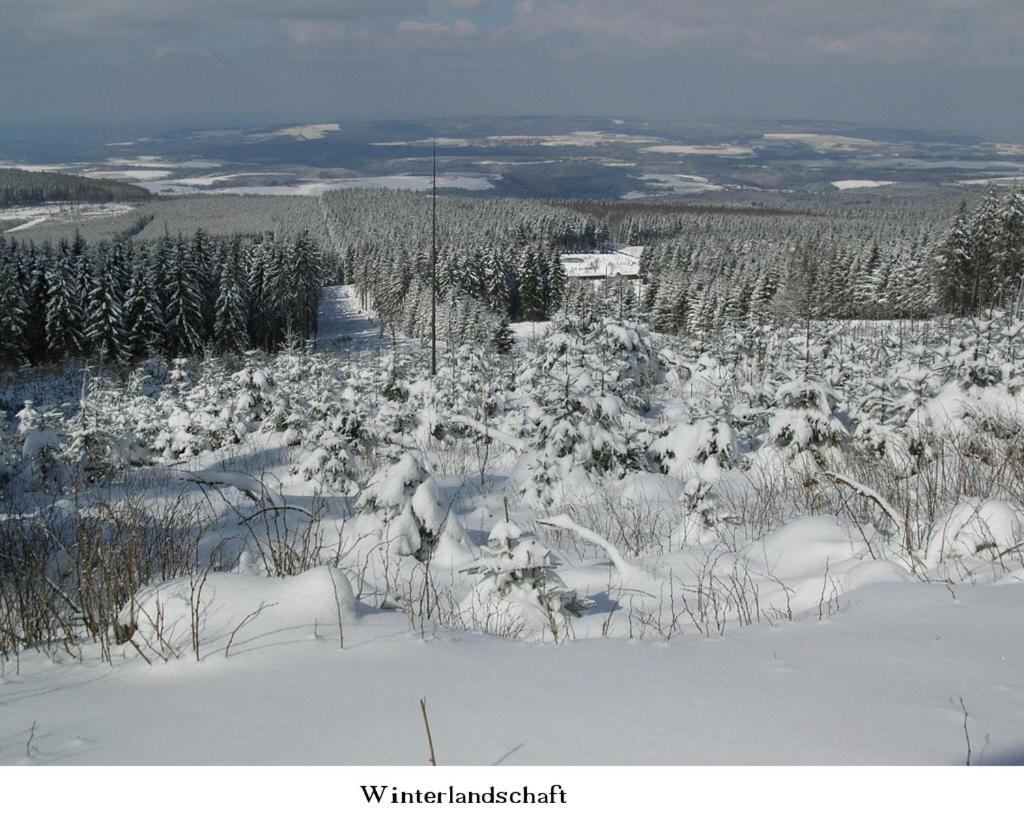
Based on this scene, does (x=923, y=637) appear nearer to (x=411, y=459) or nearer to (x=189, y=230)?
(x=411, y=459)

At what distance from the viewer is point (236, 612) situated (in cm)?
277

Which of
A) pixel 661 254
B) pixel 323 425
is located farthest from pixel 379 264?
pixel 323 425

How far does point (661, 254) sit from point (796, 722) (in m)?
101

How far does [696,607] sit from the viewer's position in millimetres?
3549

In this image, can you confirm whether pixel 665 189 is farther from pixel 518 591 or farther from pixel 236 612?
pixel 236 612

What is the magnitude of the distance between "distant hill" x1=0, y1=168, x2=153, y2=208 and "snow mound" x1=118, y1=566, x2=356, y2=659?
158927 mm

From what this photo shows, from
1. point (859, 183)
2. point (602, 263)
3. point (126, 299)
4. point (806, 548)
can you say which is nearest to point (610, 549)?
point (806, 548)

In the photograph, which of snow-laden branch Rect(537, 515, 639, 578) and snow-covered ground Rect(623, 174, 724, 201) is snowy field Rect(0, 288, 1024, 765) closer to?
snow-laden branch Rect(537, 515, 639, 578)

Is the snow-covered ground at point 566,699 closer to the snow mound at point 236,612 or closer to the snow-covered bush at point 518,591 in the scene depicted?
the snow mound at point 236,612

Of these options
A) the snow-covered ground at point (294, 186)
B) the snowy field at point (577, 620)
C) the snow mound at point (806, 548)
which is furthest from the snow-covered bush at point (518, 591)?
the snow-covered ground at point (294, 186)

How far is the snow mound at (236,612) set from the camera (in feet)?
8.49

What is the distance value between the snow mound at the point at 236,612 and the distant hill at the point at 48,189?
158927 mm

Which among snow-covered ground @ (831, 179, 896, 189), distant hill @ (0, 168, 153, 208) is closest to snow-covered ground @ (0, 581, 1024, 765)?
distant hill @ (0, 168, 153, 208)

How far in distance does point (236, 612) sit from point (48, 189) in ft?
546
